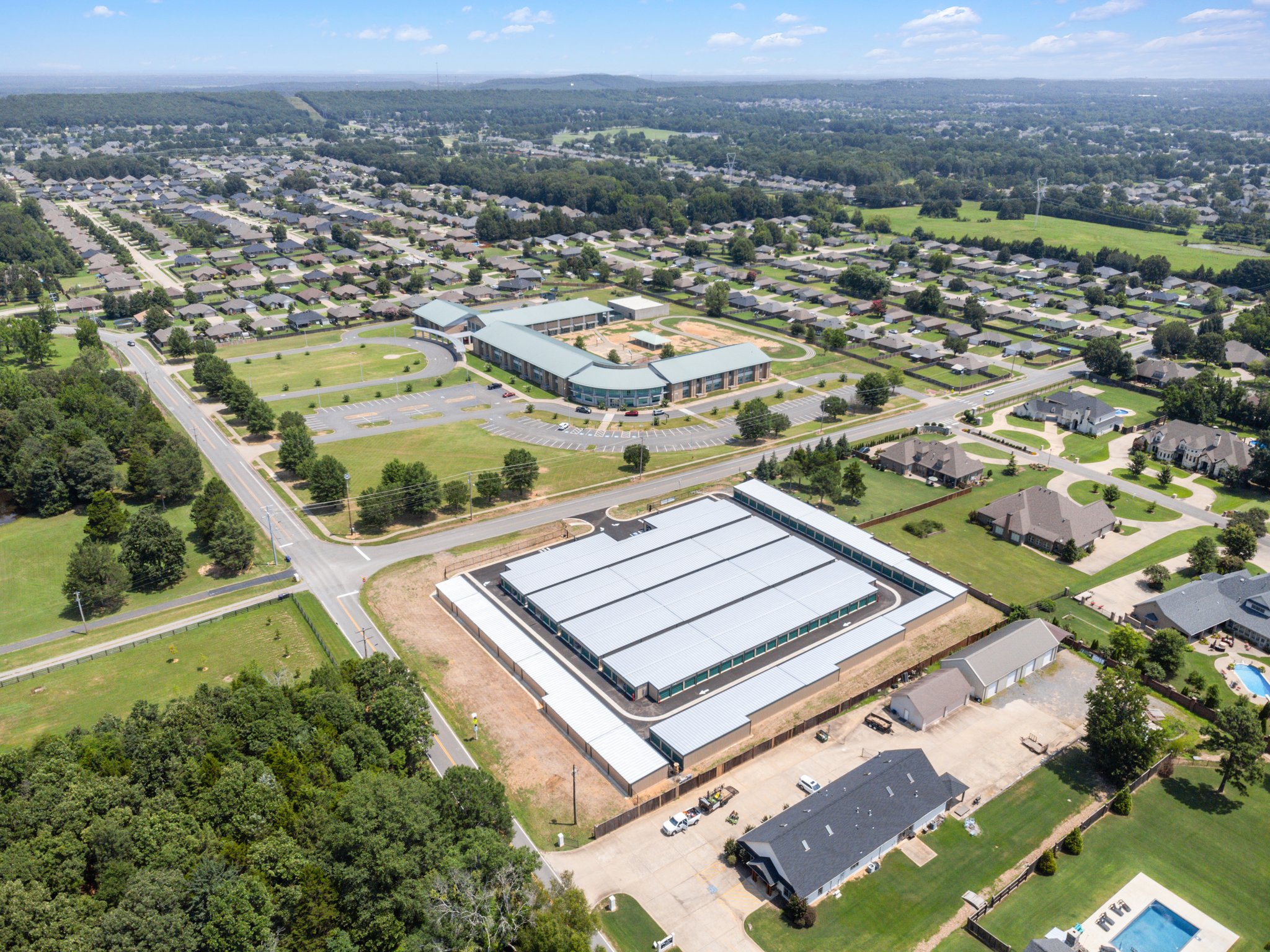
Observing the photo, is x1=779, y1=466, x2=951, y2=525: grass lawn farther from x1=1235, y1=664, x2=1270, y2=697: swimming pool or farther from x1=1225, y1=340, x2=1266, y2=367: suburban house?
x1=1225, y1=340, x2=1266, y2=367: suburban house

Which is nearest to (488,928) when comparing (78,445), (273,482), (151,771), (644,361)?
(151,771)

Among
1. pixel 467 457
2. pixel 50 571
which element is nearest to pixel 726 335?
pixel 467 457

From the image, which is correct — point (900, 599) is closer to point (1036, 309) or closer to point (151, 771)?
point (151, 771)

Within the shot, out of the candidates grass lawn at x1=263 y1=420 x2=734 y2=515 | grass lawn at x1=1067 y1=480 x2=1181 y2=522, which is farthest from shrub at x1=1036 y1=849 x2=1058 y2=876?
grass lawn at x1=263 y1=420 x2=734 y2=515

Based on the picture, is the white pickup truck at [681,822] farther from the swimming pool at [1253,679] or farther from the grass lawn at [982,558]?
the swimming pool at [1253,679]

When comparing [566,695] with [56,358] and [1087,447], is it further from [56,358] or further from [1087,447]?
[56,358]
